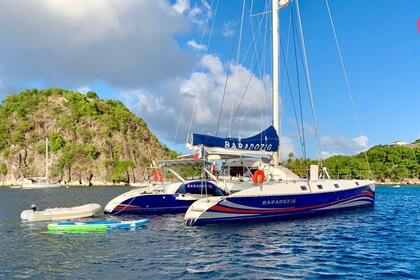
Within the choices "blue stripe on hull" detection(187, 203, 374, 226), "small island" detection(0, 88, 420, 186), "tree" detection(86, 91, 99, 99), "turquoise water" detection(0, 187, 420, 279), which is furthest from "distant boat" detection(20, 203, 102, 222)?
"tree" detection(86, 91, 99, 99)

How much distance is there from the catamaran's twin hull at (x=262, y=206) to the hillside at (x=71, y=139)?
11781 centimetres

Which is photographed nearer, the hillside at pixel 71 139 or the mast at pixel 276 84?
the mast at pixel 276 84

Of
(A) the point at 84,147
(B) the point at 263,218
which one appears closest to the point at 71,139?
(A) the point at 84,147

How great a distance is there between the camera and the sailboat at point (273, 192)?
2373 centimetres

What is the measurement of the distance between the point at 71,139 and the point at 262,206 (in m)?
148

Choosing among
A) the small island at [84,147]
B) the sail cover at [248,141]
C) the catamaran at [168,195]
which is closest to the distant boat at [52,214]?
the catamaran at [168,195]

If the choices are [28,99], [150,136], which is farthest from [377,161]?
[28,99]

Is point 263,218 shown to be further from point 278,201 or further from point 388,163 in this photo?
point 388,163

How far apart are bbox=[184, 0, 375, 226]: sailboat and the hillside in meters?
116

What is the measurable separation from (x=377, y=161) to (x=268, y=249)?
176 meters

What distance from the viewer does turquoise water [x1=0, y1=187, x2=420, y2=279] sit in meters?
13.6

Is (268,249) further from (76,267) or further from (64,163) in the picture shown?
(64,163)

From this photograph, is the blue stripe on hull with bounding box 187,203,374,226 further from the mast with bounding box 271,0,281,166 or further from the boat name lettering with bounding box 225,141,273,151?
the boat name lettering with bounding box 225,141,273,151

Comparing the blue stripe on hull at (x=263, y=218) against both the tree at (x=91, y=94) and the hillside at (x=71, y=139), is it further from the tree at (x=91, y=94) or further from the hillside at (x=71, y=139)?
the tree at (x=91, y=94)
